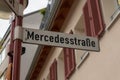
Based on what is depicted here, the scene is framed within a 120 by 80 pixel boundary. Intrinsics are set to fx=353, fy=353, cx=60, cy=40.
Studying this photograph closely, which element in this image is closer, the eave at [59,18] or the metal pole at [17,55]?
the metal pole at [17,55]

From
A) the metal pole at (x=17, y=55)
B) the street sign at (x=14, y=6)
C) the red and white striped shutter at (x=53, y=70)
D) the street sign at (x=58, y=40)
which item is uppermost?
the red and white striped shutter at (x=53, y=70)

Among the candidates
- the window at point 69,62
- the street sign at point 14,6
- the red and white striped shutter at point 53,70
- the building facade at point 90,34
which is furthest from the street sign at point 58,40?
the red and white striped shutter at point 53,70

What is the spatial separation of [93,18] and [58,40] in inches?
147

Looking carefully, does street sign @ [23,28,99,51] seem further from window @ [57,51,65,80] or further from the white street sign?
window @ [57,51,65,80]

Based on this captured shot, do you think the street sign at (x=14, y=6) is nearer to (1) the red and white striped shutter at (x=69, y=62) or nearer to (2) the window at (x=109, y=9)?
(2) the window at (x=109, y=9)

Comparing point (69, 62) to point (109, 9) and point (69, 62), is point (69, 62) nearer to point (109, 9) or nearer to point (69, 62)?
point (69, 62)

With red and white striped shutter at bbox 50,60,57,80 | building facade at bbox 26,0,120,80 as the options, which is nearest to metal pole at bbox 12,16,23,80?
building facade at bbox 26,0,120,80

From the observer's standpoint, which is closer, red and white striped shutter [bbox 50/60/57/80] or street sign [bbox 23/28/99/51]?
street sign [bbox 23/28/99/51]

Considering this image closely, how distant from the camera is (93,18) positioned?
8.80 metres

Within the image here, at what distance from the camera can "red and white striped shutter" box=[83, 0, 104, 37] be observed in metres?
8.38

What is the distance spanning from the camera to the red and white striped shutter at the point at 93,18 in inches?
330

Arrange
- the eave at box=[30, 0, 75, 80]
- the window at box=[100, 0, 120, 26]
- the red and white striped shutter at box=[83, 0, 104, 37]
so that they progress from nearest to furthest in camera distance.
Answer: the window at box=[100, 0, 120, 26], the red and white striped shutter at box=[83, 0, 104, 37], the eave at box=[30, 0, 75, 80]

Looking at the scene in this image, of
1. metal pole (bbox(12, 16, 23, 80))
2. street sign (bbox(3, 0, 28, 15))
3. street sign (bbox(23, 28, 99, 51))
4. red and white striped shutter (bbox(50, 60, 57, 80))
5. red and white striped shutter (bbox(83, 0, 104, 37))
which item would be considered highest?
red and white striped shutter (bbox(83, 0, 104, 37))

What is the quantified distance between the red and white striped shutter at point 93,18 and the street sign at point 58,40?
277 cm
